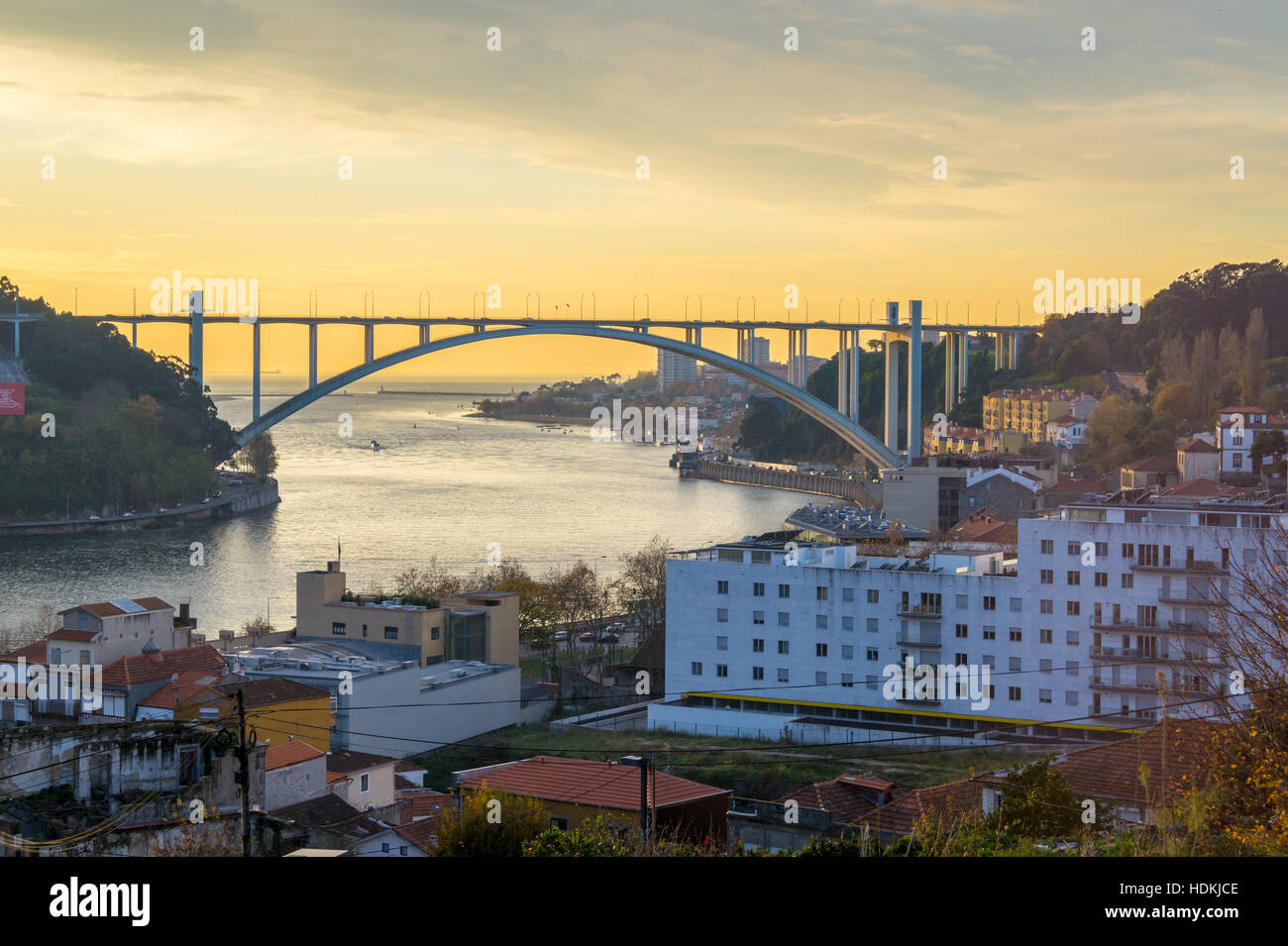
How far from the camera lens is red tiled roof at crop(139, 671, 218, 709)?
481cm

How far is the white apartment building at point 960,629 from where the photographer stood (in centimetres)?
597

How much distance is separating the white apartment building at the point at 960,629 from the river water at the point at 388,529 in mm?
3276

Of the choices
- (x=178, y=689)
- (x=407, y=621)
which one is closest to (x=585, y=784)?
(x=178, y=689)

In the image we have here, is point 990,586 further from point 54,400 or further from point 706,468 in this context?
point 706,468

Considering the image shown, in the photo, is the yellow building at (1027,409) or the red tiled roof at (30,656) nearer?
the red tiled roof at (30,656)

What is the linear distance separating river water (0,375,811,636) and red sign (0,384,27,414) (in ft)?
9.54

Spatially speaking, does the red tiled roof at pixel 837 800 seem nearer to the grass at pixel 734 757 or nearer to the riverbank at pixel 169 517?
the grass at pixel 734 757

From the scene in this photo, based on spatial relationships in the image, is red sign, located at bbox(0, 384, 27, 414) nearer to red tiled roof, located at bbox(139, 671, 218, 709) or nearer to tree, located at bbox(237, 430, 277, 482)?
tree, located at bbox(237, 430, 277, 482)

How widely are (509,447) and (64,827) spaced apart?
25.3 m

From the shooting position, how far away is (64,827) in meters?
2.55

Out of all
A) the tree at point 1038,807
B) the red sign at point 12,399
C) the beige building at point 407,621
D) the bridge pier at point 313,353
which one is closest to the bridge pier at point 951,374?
the bridge pier at point 313,353

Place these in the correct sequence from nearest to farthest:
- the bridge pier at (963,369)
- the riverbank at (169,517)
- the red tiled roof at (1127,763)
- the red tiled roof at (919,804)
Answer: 1. the red tiled roof at (1127,763)
2. the red tiled roof at (919,804)
3. the riverbank at (169,517)
4. the bridge pier at (963,369)
